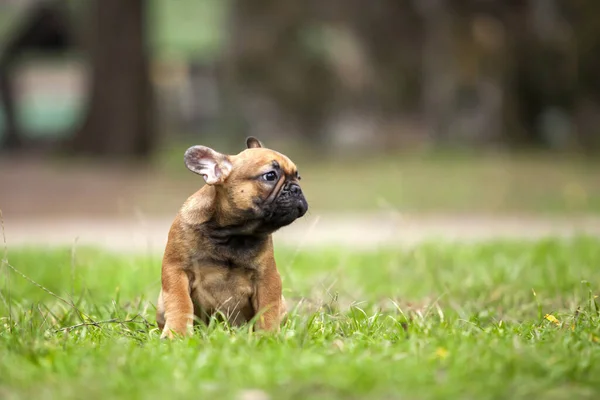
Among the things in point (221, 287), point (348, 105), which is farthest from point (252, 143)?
point (348, 105)

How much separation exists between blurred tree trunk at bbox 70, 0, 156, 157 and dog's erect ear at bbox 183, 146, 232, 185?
52.0 feet

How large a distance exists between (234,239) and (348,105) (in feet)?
68.1

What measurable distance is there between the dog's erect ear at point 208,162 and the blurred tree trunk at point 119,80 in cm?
1584

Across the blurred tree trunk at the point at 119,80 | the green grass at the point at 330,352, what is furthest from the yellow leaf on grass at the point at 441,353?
the blurred tree trunk at the point at 119,80

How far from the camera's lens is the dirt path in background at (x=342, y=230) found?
34.8 ft

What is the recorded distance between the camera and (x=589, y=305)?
16.7ft

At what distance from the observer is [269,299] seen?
4.89m

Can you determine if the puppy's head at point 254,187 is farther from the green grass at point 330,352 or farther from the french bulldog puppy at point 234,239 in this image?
the green grass at point 330,352

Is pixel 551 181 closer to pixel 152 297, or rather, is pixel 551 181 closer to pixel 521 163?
pixel 521 163

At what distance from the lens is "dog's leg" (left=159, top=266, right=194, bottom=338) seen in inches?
186

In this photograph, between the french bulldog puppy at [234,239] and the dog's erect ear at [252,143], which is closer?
the french bulldog puppy at [234,239]

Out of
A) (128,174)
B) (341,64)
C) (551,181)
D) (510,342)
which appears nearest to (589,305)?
(510,342)

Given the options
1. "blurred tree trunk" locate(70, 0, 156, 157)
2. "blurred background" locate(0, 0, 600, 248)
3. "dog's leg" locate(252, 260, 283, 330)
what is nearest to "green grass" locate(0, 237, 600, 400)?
"dog's leg" locate(252, 260, 283, 330)

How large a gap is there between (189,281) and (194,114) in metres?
30.7
